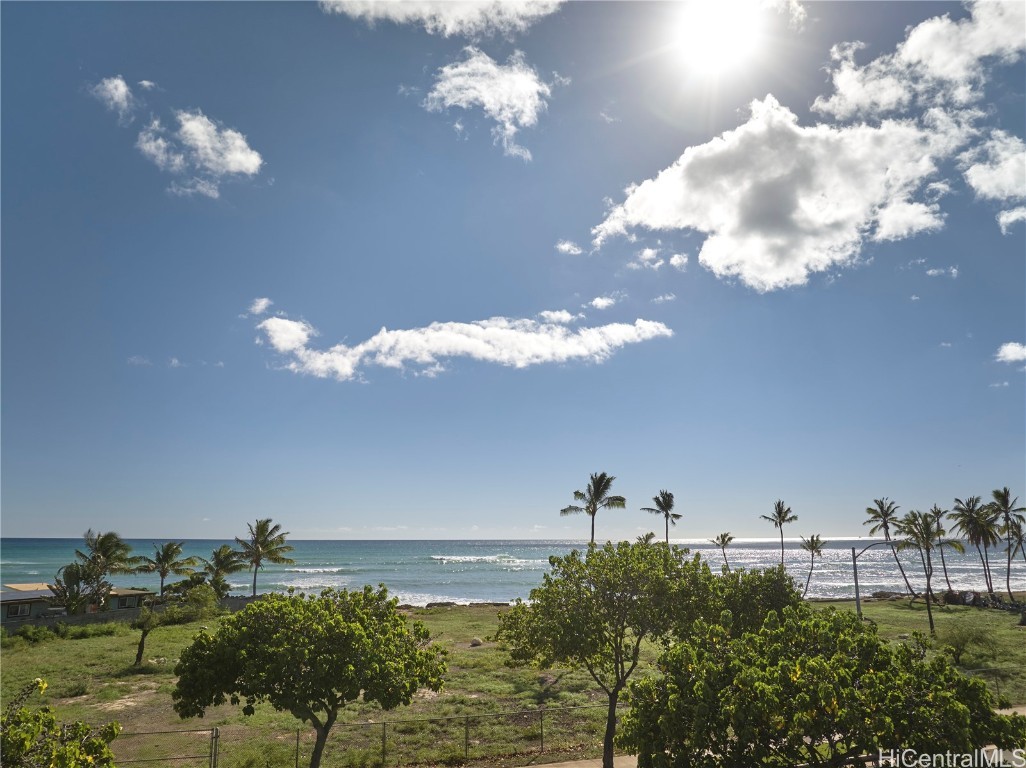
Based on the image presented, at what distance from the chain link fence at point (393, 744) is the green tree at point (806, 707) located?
9.80m

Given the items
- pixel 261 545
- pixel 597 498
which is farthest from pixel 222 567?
pixel 597 498

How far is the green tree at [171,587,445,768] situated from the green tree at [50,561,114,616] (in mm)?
49680

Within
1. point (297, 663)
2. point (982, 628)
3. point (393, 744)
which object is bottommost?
point (982, 628)

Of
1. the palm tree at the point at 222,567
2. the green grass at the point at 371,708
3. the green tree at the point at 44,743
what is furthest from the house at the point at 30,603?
the green tree at the point at 44,743

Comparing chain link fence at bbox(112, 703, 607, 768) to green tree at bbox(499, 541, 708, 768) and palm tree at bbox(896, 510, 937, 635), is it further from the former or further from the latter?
palm tree at bbox(896, 510, 937, 635)

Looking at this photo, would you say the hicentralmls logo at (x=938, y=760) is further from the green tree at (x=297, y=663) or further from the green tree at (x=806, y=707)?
the green tree at (x=297, y=663)

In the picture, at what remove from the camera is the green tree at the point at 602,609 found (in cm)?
1905

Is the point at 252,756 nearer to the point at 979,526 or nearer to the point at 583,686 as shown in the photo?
the point at 583,686

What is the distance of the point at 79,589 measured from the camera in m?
55.6

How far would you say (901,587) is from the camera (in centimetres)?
10756

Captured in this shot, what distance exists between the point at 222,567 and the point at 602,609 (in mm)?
56734

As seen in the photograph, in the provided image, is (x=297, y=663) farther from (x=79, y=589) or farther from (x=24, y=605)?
(x=79, y=589)

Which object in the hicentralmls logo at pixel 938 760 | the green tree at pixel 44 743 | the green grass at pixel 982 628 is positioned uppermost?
the green tree at pixel 44 743

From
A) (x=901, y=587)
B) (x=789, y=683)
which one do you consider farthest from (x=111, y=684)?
(x=901, y=587)
